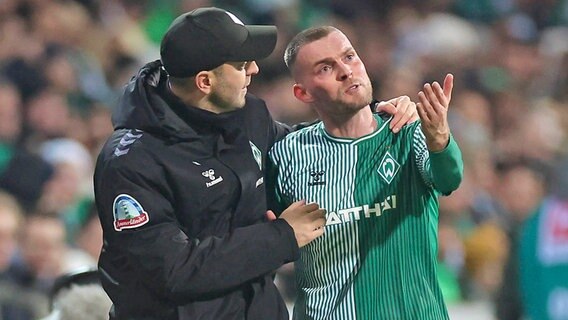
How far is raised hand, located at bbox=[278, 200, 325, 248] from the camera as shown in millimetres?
4156

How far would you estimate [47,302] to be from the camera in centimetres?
658

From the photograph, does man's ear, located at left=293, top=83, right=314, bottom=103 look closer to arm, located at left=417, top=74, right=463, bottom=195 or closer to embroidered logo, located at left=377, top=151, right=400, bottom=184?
embroidered logo, located at left=377, top=151, right=400, bottom=184

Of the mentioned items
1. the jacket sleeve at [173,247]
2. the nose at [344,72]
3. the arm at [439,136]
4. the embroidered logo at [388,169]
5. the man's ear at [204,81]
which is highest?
the nose at [344,72]

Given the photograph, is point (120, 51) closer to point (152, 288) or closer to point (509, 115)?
point (509, 115)

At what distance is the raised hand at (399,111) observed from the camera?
14.6 ft

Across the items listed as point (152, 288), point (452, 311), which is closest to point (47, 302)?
point (452, 311)

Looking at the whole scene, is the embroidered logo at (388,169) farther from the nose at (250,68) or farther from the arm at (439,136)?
the nose at (250,68)

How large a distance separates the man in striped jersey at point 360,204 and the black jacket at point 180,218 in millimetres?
255

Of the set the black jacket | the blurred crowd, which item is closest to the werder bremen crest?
the black jacket

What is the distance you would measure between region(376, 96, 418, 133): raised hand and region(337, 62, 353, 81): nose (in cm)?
20

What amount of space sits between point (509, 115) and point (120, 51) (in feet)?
10.4

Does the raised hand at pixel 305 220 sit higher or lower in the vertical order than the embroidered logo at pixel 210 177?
lower

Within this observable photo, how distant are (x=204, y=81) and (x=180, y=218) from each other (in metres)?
0.45

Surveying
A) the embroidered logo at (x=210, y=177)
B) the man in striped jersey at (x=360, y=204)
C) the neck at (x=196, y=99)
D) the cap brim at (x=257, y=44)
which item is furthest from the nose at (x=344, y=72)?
the embroidered logo at (x=210, y=177)
